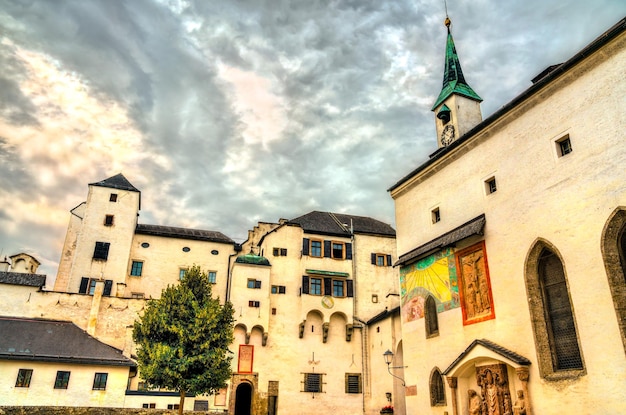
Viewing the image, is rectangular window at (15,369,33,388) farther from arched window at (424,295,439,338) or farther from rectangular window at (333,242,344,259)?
rectangular window at (333,242,344,259)

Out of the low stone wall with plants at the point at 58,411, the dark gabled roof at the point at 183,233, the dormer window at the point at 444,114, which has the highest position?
the dormer window at the point at 444,114

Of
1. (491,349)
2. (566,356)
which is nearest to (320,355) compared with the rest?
(491,349)

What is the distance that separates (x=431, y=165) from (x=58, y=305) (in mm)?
25584

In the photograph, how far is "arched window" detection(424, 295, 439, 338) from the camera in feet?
71.4

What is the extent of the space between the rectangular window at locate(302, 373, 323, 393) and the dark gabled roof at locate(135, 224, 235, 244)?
485 inches

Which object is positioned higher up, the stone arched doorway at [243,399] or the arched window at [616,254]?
the arched window at [616,254]

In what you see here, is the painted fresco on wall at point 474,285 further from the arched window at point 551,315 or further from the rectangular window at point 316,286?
the rectangular window at point 316,286

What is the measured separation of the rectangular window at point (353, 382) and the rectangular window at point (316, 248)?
9576 mm

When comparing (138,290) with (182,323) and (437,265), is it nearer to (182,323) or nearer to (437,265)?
(182,323)

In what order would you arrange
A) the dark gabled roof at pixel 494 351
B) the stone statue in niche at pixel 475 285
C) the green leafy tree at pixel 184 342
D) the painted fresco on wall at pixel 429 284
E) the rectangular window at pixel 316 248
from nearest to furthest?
the dark gabled roof at pixel 494 351 < the stone statue in niche at pixel 475 285 < the painted fresco on wall at pixel 429 284 < the green leafy tree at pixel 184 342 < the rectangular window at pixel 316 248

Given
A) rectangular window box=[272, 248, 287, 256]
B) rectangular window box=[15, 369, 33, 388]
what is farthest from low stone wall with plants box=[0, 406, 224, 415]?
rectangular window box=[272, 248, 287, 256]

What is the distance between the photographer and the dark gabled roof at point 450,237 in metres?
19.5

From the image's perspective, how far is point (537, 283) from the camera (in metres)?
17.0


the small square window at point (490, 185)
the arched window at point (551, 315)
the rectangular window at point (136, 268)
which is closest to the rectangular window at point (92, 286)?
the rectangular window at point (136, 268)
